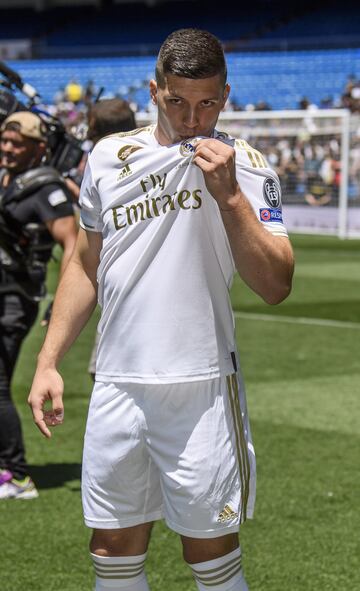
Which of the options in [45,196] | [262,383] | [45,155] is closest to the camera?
[45,196]

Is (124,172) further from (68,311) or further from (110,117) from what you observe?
(110,117)

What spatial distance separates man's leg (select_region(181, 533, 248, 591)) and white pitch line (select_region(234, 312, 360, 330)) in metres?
10.0

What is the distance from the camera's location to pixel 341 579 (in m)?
5.23

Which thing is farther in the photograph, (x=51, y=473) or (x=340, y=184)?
(x=340, y=184)

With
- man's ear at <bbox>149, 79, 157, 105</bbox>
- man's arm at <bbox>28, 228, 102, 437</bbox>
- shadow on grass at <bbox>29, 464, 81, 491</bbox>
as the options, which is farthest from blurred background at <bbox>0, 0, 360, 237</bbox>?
man's ear at <bbox>149, 79, 157, 105</bbox>

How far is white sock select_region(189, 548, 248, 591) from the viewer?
10.9 feet

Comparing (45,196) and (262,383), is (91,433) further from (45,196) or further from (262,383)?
(262,383)

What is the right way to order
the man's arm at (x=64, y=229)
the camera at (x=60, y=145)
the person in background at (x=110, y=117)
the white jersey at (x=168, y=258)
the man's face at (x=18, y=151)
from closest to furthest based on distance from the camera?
the white jersey at (x=168, y=258) → the person in background at (x=110, y=117) → the man's arm at (x=64, y=229) → the man's face at (x=18, y=151) → the camera at (x=60, y=145)

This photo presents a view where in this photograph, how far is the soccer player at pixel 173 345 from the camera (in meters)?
3.24

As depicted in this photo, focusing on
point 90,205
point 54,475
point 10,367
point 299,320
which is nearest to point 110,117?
point 10,367

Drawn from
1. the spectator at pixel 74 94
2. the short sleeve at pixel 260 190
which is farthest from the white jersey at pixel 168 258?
the spectator at pixel 74 94

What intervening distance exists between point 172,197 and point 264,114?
25407mm

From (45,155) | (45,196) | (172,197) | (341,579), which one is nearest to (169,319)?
(172,197)

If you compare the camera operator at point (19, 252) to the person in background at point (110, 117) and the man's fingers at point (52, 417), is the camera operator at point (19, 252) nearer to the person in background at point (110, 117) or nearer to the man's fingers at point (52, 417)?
the person in background at point (110, 117)
